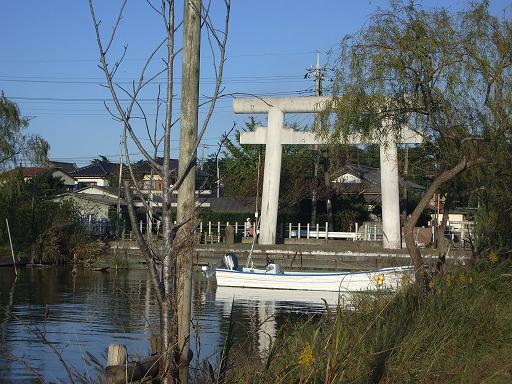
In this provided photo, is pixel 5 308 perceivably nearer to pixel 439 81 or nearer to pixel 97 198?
pixel 439 81

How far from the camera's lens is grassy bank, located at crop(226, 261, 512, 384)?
7987 millimetres

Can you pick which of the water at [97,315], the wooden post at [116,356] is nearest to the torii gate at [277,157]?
the water at [97,315]

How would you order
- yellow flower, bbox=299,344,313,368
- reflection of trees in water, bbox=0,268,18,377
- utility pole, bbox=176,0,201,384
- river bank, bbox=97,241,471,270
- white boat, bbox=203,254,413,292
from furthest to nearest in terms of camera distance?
river bank, bbox=97,241,471,270
white boat, bbox=203,254,413,292
reflection of trees in water, bbox=0,268,18,377
yellow flower, bbox=299,344,313,368
utility pole, bbox=176,0,201,384

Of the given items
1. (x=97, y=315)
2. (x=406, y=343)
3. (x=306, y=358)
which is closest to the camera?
(x=306, y=358)

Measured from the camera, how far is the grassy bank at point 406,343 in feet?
26.2

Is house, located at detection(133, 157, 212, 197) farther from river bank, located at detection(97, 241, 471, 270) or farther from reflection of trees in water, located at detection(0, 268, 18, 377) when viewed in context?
river bank, located at detection(97, 241, 471, 270)

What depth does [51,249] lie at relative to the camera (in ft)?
143

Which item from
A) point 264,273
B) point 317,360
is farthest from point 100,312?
point 317,360

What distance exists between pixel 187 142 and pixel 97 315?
17589 mm

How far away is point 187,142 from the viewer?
674 centimetres

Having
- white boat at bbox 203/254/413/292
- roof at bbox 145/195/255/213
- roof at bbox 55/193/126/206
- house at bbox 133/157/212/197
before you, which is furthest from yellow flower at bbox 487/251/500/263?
roof at bbox 145/195/255/213

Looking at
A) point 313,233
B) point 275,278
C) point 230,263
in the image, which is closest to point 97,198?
point 313,233

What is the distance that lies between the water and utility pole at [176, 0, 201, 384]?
3.41ft

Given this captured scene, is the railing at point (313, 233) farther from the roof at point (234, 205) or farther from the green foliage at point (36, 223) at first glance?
the roof at point (234, 205)
